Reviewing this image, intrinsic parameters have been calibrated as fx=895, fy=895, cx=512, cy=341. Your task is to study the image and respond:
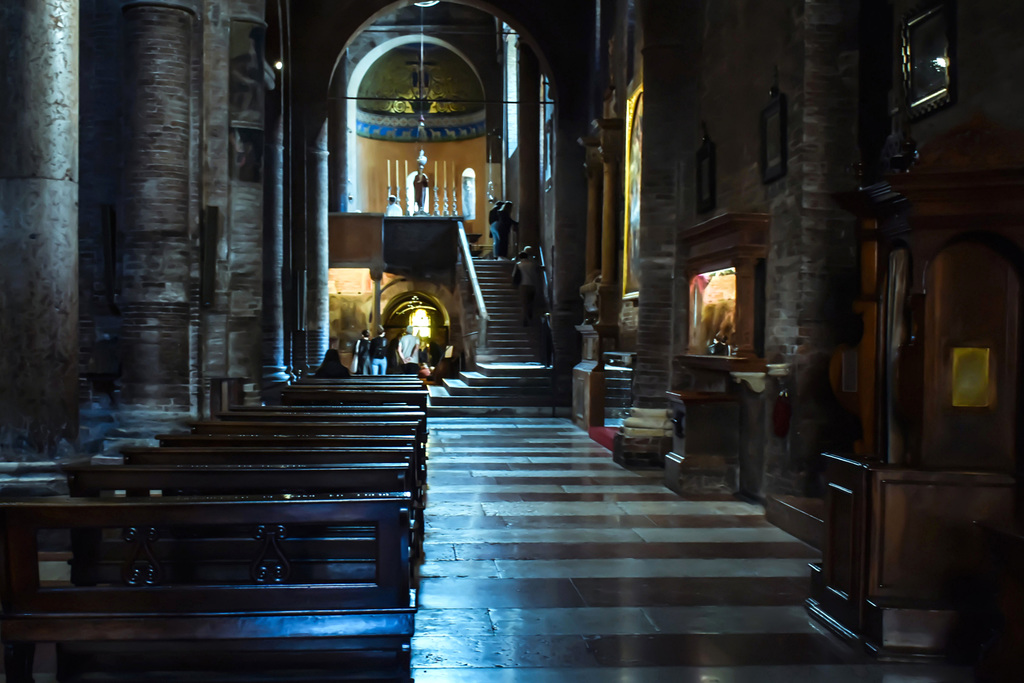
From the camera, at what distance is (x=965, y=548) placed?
163 inches

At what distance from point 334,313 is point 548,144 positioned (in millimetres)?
7381

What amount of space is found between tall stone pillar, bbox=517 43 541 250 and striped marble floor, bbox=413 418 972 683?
47.3 feet

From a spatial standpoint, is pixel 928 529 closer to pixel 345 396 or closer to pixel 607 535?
pixel 607 535

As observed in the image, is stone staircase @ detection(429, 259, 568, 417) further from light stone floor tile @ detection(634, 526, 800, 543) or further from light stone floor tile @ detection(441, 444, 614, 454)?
light stone floor tile @ detection(634, 526, 800, 543)

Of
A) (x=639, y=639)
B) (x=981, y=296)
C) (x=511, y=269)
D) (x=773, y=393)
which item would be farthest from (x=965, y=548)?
A: (x=511, y=269)

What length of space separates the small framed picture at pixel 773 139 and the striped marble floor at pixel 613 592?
9.09 feet

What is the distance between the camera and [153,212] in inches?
333

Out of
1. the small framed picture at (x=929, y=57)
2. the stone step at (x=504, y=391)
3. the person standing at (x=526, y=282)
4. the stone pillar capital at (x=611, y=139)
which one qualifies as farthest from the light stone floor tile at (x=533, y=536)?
the person standing at (x=526, y=282)

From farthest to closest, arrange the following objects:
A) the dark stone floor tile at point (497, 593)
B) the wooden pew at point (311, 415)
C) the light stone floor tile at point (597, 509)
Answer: the light stone floor tile at point (597, 509)
the wooden pew at point (311, 415)
the dark stone floor tile at point (497, 593)

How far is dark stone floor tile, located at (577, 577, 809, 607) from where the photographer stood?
15.8 feet

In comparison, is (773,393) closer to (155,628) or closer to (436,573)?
(436,573)

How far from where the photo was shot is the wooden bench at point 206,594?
3.04 m

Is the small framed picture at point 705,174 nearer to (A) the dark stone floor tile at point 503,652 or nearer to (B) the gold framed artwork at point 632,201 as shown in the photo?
(B) the gold framed artwork at point 632,201

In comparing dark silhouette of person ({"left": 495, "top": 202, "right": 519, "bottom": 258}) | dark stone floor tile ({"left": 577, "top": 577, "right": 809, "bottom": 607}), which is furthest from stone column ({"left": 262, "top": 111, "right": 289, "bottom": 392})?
dark stone floor tile ({"left": 577, "top": 577, "right": 809, "bottom": 607})
